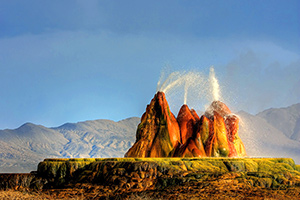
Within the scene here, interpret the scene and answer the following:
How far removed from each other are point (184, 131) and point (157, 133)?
9.90 ft

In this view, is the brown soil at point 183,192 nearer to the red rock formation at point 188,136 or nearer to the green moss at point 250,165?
the green moss at point 250,165

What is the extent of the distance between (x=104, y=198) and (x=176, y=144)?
47.8ft

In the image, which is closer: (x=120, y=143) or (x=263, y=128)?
(x=263, y=128)

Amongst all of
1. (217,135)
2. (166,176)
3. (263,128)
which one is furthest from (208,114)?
(263,128)

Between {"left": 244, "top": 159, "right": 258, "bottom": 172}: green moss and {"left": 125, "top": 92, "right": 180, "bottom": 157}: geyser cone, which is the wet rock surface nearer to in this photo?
{"left": 244, "top": 159, "right": 258, "bottom": 172}: green moss

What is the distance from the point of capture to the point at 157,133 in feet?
137

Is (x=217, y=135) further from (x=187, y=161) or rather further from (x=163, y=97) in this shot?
(x=187, y=161)

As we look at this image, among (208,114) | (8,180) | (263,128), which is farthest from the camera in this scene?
(263,128)

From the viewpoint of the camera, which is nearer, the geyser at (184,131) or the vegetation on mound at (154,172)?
the vegetation on mound at (154,172)

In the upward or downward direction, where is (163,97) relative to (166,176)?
upward

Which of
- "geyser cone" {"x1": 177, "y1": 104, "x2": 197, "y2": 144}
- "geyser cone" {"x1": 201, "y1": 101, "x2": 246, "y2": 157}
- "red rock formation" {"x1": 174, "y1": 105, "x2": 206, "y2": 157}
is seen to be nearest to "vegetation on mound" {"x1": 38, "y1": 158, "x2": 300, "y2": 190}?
"red rock formation" {"x1": 174, "y1": 105, "x2": 206, "y2": 157}

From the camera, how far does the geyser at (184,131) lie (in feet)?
134

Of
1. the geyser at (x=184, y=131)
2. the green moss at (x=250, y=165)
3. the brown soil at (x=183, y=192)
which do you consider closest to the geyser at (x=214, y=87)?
the geyser at (x=184, y=131)

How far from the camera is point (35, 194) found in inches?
1189
